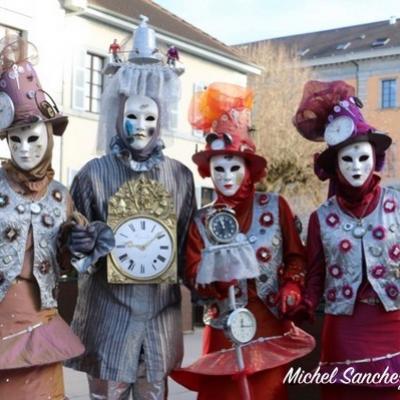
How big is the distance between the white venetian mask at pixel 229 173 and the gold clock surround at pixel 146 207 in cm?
28

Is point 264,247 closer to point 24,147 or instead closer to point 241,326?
point 241,326

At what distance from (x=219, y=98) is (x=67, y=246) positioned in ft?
3.98

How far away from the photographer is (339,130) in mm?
3881

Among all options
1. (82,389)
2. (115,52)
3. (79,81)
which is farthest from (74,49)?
(115,52)

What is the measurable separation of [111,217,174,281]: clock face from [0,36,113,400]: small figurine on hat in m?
0.26

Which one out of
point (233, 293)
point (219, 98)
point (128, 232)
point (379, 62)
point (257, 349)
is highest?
point (379, 62)

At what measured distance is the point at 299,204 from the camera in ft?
69.3

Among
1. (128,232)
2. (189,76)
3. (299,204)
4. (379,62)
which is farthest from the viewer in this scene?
(379,62)

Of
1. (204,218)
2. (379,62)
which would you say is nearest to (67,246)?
(204,218)

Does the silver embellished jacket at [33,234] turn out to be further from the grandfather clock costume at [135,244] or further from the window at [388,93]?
the window at [388,93]

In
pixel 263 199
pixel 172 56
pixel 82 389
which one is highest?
pixel 172 56

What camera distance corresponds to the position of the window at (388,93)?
2778 cm

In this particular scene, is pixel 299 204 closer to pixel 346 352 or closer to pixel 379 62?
pixel 379 62

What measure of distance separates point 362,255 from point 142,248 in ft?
3.56
